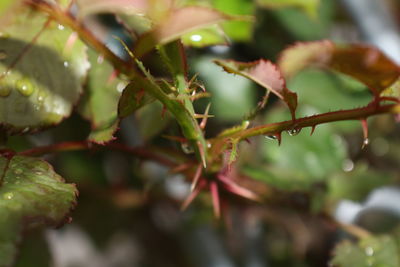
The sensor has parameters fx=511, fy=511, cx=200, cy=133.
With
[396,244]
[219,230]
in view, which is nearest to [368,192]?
[396,244]

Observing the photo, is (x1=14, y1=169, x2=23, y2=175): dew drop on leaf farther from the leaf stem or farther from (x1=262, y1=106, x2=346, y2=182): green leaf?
(x1=262, y1=106, x2=346, y2=182): green leaf

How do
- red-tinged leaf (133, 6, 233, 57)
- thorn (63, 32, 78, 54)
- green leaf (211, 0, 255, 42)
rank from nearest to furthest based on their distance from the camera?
red-tinged leaf (133, 6, 233, 57)
thorn (63, 32, 78, 54)
green leaf (211, 0, 255, 42)

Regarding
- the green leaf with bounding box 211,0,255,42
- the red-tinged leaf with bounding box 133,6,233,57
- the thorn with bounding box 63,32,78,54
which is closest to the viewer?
the red-tinged leaf with bounding box 133,6,233,57

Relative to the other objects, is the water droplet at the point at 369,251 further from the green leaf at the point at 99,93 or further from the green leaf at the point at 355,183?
the green leaf at the point at 99,93

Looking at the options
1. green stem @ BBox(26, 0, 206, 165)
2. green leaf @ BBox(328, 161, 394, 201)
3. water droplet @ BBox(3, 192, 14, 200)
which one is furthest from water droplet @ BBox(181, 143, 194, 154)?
green leaf @ BBox(328, 161, 394, 201)

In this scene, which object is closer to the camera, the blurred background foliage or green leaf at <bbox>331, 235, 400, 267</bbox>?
green leaf at <bbox>331, 235, 400, 267</bbox>

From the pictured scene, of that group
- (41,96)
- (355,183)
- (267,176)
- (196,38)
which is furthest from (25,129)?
(355,183)

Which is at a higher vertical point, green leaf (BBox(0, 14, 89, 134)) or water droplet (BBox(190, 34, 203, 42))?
water droplet (BBox(190, 34, 203, 42))
